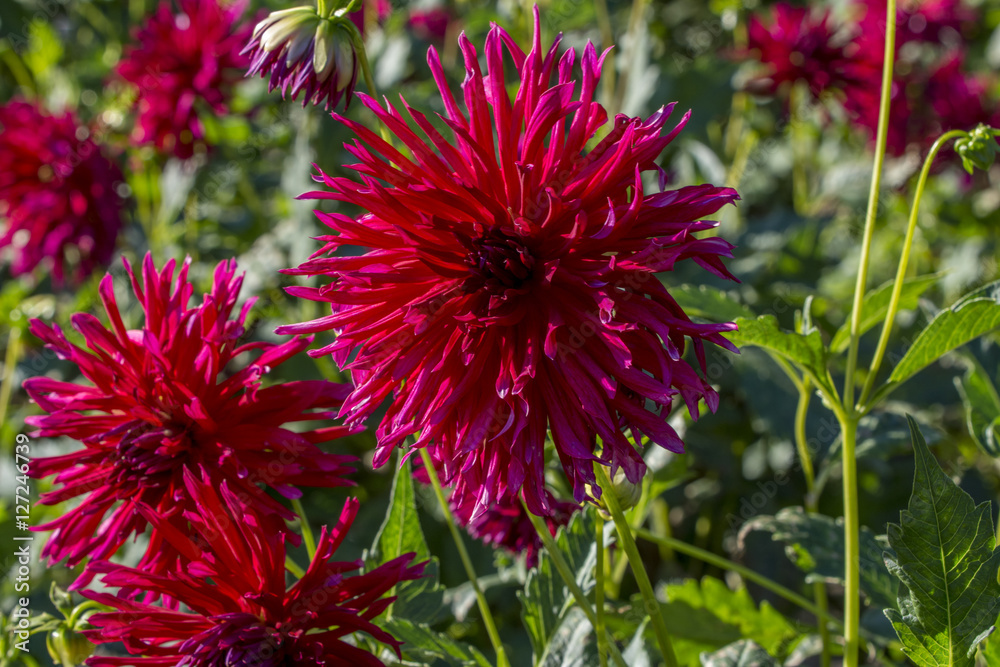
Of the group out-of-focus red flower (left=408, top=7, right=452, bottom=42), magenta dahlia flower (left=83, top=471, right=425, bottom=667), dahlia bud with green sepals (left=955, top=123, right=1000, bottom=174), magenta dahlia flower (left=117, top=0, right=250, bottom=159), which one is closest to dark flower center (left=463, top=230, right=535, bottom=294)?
magenta dahlia flower (left=83, top=471, right=425, bottom=667)

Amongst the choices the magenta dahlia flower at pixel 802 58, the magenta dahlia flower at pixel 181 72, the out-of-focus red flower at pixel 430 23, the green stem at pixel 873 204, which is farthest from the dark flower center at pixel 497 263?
the out-of-focus red flower at pixel 430 23

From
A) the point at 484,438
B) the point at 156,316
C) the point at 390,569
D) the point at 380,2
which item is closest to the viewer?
the point at 484,438

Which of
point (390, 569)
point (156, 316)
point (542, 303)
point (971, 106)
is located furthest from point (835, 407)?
point (971, 106)

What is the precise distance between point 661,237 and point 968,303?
0.39m

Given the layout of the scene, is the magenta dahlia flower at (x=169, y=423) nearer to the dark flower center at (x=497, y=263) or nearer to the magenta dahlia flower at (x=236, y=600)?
the magenta dahlia flower at (x=236, y=600)

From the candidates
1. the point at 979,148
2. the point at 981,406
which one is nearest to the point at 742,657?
the point at 981,406

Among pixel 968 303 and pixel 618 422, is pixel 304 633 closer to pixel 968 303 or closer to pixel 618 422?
pixel 618 422

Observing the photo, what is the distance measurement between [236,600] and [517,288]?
45 centimetres

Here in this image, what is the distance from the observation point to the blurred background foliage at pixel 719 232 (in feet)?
5.89

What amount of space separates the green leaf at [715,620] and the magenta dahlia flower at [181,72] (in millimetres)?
1585

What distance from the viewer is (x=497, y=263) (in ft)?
2.68

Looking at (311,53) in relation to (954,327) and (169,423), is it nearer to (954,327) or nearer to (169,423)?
(169,423)

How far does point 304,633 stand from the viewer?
856mm

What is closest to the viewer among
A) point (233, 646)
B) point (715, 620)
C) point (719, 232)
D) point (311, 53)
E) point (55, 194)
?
point (233, 646)
